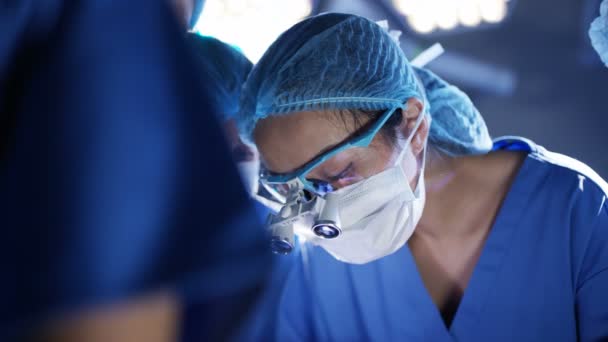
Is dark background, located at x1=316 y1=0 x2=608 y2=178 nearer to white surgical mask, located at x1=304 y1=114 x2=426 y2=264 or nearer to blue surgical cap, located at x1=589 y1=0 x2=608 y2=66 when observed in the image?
blue surgical cap, located at x1=589 y1=0 x2=608 y2=66

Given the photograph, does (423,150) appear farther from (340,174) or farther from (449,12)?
(449,12)

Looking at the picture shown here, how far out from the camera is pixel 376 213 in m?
1.35

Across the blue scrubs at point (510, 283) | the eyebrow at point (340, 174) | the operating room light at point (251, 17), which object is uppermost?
the operating room light at point (251, 17)

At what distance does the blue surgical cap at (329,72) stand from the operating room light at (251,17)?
95cm

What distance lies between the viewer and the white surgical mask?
1320 millimetres

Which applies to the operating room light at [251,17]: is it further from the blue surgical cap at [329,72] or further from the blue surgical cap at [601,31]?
the blue surgical cap at [601,31]

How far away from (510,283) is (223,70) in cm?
96

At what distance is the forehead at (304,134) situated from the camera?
1282mm

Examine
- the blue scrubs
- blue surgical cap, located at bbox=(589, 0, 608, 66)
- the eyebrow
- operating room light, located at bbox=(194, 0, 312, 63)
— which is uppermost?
blue surgical cap, located at bbox=(589, 0, 608, 66)

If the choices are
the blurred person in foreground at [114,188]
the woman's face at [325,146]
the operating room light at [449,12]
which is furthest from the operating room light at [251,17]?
the blurred person in foreground at [114,188]

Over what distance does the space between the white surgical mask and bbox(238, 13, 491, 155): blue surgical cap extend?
0.45ft

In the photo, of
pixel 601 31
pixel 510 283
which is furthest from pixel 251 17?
pixel 510 283

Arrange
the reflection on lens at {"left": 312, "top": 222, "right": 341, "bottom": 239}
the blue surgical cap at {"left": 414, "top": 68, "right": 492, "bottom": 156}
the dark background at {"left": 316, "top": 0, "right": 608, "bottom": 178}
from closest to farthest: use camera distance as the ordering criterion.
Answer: the reflection on lens at {"left": 312, "top": 222, "right": 341, "bottom": 239}
the blue surgical cap at {"left": 414, "top": 68, "right": 492, "bottom": 156}
the dark background at {"left": 316, "top": 0, "right": 608, "bottom": 178}

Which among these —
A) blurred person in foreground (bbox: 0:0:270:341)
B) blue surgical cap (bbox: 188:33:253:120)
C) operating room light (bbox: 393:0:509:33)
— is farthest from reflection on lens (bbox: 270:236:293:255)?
operating room light (bbox: 393:0:509:33)
